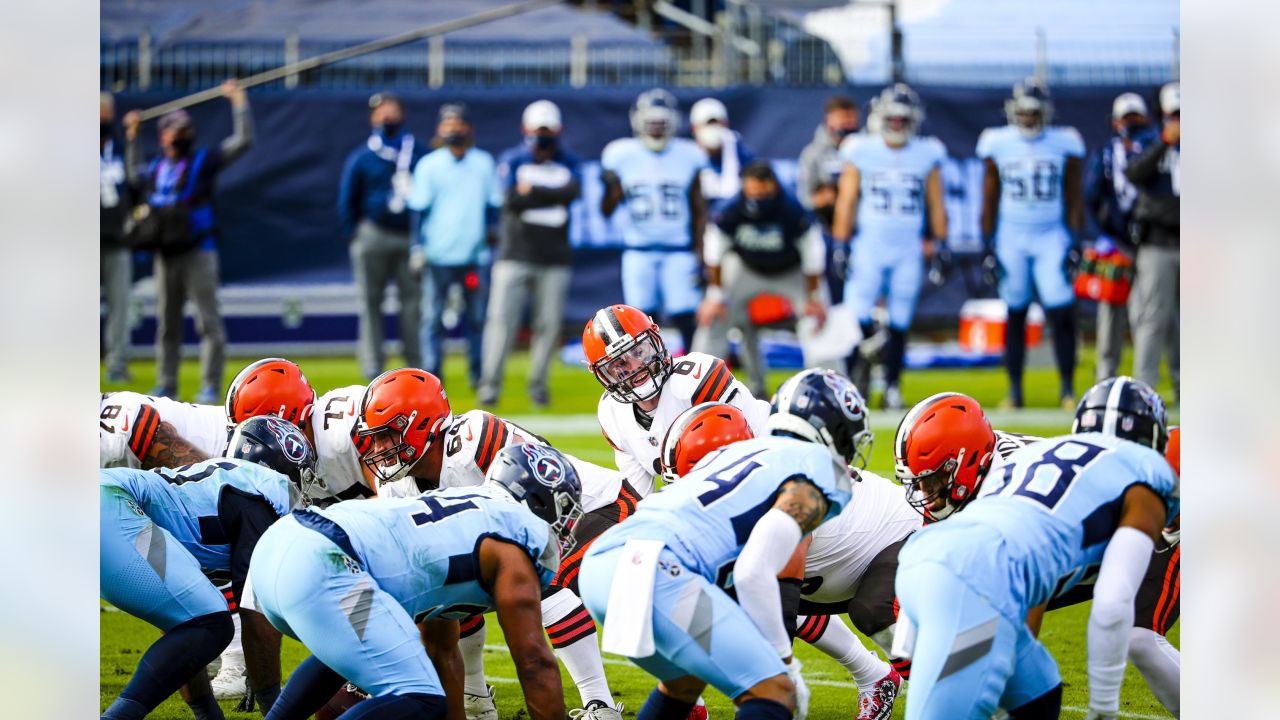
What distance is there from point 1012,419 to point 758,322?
1.87m

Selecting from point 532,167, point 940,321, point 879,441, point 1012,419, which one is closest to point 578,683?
point 879,441

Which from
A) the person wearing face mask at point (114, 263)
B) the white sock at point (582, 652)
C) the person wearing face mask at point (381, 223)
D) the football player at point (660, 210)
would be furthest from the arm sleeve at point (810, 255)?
the white sock at point (582, 652)

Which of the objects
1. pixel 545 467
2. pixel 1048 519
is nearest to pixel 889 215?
pixel 545 467

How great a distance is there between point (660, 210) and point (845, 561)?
22.5ft

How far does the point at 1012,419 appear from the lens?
10.2 meters

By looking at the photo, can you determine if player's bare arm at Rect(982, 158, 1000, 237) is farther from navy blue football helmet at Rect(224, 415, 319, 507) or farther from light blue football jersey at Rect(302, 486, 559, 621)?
light blue football jersey at Rect(302, 486, 559, 621)

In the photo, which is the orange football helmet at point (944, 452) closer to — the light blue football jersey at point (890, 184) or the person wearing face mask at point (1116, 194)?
the person wearing face mask at point (1116, 194)

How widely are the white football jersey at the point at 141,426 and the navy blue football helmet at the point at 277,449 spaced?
2.12 feet

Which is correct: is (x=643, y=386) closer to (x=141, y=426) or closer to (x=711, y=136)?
(x=141, y=426)

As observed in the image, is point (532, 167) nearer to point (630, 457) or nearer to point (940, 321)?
point (940, 321)

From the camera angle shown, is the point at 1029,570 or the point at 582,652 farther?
the point at 582,652

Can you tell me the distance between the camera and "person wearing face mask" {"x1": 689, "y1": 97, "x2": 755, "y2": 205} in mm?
12055

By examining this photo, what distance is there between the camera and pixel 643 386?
16.8ft

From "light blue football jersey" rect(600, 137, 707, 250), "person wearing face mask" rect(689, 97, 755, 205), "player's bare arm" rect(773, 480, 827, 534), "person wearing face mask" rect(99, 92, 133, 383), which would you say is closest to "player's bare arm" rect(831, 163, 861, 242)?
"light blue football jersey" rect(600, 137, 707, 250)
